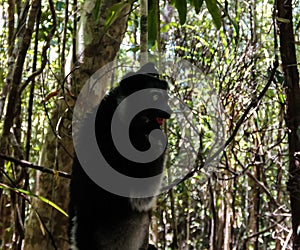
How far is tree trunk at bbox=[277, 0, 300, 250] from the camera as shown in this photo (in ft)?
8.12

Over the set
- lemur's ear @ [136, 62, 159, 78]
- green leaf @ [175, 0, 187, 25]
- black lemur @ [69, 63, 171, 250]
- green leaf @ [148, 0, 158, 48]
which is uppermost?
green leaf @ [175, 0, 187, 25]

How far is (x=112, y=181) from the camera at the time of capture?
1676 mm

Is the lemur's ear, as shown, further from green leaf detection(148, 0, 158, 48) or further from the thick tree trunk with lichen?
the thick tree trunk with lichen

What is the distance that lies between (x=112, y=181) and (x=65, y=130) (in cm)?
53

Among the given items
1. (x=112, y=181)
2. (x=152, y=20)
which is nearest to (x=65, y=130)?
(x=112, y=181)

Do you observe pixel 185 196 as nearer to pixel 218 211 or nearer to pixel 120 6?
pixel 218 211

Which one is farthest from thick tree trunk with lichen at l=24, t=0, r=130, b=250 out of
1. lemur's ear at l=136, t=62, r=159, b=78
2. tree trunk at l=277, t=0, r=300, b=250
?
tree trunk at l=277, t=0, r=300, b=250

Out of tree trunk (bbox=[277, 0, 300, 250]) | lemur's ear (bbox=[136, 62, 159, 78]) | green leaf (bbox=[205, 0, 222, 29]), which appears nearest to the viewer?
lemur's ear (bbox=[136, 62, 159, 78])

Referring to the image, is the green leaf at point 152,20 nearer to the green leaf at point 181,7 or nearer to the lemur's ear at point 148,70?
the green leaf at point 181,7

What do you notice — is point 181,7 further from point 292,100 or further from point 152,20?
point 292,100

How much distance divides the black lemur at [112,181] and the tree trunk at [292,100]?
40.8 inches

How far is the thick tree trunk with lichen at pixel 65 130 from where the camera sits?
2.02 m

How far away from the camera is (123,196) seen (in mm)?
1694

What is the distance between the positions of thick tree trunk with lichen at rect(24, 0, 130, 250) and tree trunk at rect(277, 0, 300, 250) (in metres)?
0.90
